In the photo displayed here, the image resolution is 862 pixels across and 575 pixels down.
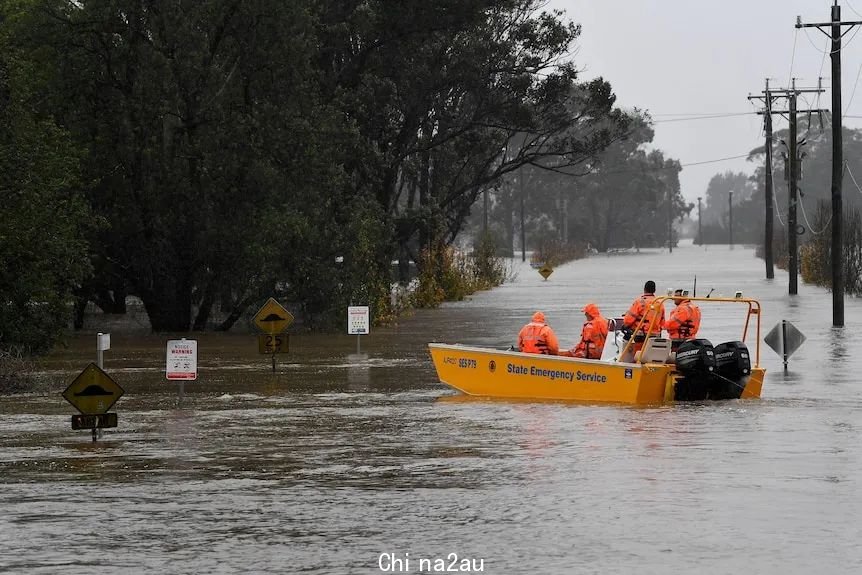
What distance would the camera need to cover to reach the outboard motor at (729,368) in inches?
830

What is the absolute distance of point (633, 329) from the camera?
2230 centimetres

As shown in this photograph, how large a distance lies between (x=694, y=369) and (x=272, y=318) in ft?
27.3

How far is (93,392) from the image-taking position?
17531 mm

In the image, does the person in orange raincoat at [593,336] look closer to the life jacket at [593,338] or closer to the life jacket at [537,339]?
the life jacket at [593,338]

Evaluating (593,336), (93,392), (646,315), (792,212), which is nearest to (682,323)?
(646,315)

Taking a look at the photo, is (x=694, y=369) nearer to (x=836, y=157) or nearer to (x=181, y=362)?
(x=181, y=362)

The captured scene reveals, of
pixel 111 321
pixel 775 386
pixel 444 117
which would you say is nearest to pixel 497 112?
pixel 444 117

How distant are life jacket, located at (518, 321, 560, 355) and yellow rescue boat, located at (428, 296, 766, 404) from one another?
0.32 m

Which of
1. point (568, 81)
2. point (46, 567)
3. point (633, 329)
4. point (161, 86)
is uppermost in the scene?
point (568, 81)

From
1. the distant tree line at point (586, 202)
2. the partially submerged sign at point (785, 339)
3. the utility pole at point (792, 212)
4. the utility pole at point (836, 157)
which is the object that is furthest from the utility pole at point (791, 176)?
the distant tree line at point (586, 202)

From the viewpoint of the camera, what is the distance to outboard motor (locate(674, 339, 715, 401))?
21.0 m

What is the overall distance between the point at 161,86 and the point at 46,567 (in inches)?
1110

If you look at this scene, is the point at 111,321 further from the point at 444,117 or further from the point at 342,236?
the point at 444,117

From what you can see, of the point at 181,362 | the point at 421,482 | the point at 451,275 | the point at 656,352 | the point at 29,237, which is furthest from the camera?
the point at 451,275
